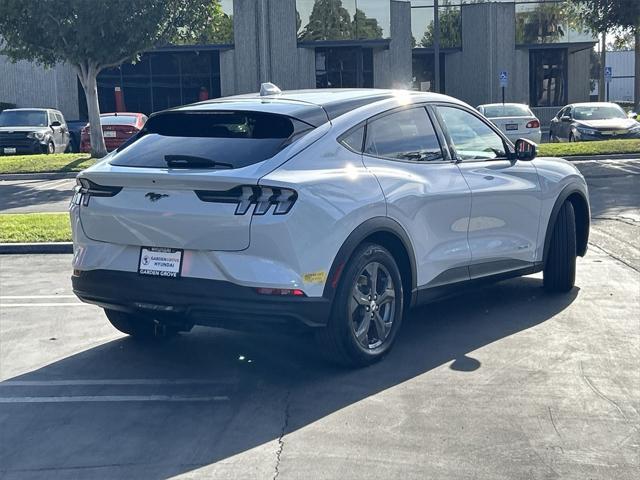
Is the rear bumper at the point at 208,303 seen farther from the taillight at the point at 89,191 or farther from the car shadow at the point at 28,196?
the car shadow at the point at 28,196

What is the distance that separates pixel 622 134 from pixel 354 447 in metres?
23.4

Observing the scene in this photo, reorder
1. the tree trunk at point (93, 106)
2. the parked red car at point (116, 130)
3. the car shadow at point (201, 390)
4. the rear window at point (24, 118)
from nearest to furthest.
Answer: the car shadow at point (201, 390), the tree trunk at point (93, 106), the parked red car at point (116, 130), the rear window at point (24, 118)

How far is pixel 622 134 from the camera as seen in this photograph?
1043 inches

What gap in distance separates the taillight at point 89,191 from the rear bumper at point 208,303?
Result: 47 centimetres

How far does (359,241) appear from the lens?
5.86 metres

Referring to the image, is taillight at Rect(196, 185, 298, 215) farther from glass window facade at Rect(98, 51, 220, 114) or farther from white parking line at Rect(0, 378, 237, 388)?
glass window facade at Rect(98, 51, 220, 114)

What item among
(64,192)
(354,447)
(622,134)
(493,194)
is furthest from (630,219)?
(622,134)

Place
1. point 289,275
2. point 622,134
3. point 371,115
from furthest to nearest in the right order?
point 622,134, point 371,115, point 289,275

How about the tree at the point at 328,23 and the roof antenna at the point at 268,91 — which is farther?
the tree at the point at 328,23

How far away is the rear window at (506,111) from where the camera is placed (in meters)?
25.9

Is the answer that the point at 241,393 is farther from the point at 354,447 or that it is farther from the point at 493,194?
the point at 493,194

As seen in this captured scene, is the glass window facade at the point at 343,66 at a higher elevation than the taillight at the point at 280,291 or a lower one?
higher

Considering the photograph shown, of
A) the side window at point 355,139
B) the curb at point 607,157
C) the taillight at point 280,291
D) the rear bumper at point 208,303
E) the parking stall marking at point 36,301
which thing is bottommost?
the parking stall marking at point 36,301

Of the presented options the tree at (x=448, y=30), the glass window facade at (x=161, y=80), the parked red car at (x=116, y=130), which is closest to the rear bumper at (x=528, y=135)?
the parked red car at (x=116, y=130)
